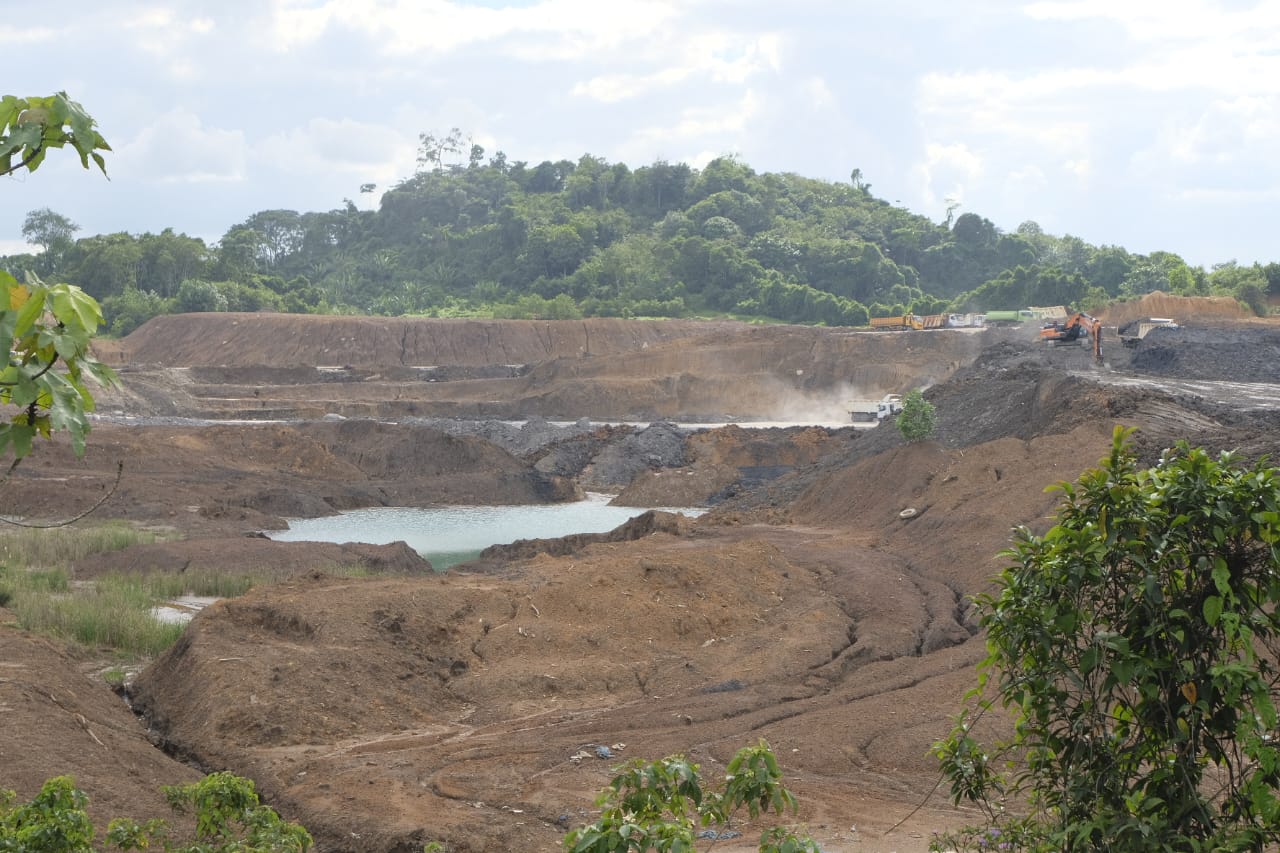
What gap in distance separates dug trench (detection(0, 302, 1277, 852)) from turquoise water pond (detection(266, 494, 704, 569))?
1.18 metres

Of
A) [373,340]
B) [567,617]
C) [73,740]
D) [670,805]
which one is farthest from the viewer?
[373,340]

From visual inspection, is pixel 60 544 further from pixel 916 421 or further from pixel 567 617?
pixel 916 421

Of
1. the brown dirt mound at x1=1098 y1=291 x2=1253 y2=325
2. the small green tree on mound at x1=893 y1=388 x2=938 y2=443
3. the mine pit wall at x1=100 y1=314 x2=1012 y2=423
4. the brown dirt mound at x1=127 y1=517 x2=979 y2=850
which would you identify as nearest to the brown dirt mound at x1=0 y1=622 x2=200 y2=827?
the brown dirt mound at x1=127 y1=517 x2=979 y2=850

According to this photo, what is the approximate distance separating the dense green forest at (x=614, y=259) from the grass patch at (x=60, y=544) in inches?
2264

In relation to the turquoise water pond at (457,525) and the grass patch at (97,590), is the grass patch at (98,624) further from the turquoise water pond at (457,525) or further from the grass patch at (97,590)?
the turquoise water pond at (457,525)

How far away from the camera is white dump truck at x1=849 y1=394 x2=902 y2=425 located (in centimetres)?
4655

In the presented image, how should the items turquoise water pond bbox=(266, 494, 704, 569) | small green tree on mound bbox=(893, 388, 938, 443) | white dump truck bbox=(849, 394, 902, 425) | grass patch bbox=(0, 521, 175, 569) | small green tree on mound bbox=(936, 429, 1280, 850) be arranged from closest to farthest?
small green tree on mound bbox=(936, 429, 1280, 850)
grass patch bbox=(0, 521, 175, 569)
small green tree on mound bbox=(893, 388, 938, 443)
turquoise water pond bbox=(266, 494, 704, 569)
white dump truck bbox=(849, 394, 902, 425)

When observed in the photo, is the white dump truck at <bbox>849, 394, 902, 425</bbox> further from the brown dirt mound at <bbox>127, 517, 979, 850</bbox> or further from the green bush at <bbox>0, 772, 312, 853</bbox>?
the green bush at <bbox>0, 772, 312, 853</bbox>

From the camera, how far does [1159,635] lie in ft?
16.3

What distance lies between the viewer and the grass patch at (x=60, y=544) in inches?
990

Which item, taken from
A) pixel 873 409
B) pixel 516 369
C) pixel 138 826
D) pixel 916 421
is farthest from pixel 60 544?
pixel 516 369

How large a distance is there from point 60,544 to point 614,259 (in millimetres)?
74019

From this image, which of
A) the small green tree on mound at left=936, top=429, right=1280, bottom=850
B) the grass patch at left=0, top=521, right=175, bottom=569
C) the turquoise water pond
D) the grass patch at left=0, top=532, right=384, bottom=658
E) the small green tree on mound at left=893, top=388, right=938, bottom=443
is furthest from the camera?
the turquoise water pond

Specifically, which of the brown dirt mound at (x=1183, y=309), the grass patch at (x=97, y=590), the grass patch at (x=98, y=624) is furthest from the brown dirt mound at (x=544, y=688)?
the brown dirt mound at (x=1183, y=309)
